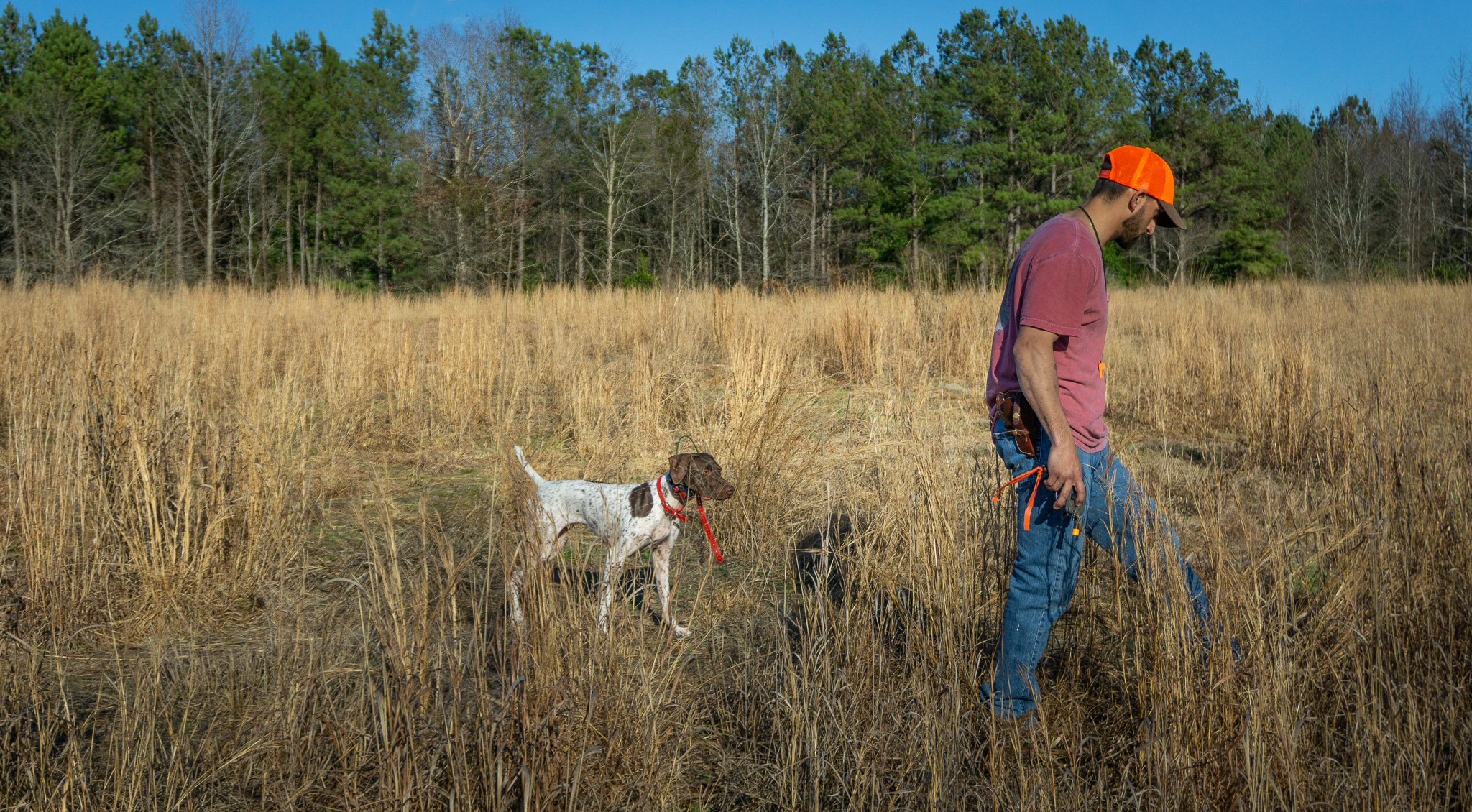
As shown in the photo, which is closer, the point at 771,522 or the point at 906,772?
the point at 906,772

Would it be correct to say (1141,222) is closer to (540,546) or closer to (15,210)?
(540,546)

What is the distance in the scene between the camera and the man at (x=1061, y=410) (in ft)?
6.38

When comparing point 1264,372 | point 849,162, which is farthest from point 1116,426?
point 849,162

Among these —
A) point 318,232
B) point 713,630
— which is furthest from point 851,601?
point 318,232

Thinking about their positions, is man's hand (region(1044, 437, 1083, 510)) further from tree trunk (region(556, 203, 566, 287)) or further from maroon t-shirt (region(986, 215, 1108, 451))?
tree trunk (region(556, 203, 566, 287))

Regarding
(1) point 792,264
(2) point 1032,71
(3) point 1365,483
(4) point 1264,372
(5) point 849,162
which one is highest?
(2) point 1032,71

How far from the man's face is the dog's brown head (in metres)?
1.64

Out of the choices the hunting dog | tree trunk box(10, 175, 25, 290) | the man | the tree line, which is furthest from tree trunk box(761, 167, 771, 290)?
the man

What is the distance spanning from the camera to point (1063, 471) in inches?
76.5

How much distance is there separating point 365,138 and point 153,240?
7.46 meters

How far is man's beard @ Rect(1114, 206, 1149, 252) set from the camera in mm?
2107

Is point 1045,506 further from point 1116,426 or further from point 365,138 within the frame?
point 365,138

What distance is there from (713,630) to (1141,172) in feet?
6.34

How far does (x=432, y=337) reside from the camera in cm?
920
